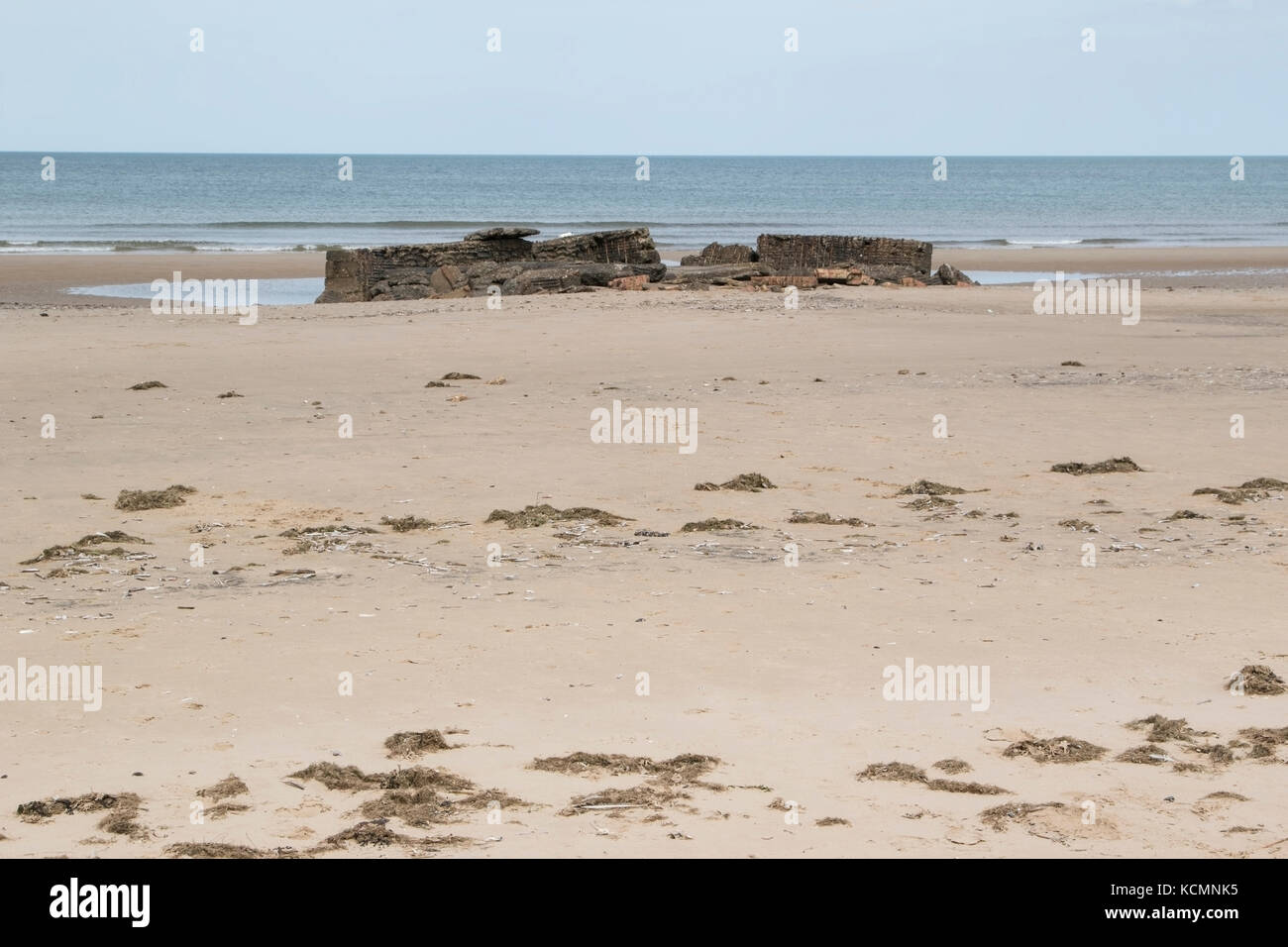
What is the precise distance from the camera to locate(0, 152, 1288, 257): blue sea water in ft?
179

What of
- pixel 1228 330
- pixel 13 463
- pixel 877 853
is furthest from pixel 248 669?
pixel 1228 330

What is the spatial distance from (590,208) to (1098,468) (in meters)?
71.1

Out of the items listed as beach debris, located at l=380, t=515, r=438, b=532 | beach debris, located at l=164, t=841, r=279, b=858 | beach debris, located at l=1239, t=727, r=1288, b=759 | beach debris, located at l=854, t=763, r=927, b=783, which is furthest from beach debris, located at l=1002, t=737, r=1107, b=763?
beach debris, located at l=380, t=515, r=438, b=532

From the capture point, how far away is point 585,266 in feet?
84.7

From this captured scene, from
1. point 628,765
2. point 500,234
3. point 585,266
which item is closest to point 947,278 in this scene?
point 585,266

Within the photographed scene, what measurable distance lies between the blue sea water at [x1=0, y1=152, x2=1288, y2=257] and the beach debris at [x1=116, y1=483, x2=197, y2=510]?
124ft

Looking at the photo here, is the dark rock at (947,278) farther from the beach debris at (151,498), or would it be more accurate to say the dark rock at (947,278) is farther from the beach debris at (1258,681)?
the beach debris at (1258,681)

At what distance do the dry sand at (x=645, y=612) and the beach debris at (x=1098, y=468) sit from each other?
0.14m

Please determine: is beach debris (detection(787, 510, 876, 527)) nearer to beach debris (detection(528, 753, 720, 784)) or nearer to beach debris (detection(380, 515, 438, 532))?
beach debris (detection(380, 515, 438, 532))

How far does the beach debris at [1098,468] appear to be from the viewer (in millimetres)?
10344

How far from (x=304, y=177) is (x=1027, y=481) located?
114 meters

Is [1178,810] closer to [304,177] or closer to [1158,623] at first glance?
[1158,623]

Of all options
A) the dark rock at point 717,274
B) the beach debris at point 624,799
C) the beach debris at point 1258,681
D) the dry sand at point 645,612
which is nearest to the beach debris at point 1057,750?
the dry sand at point 645,612

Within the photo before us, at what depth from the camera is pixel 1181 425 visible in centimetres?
1234
